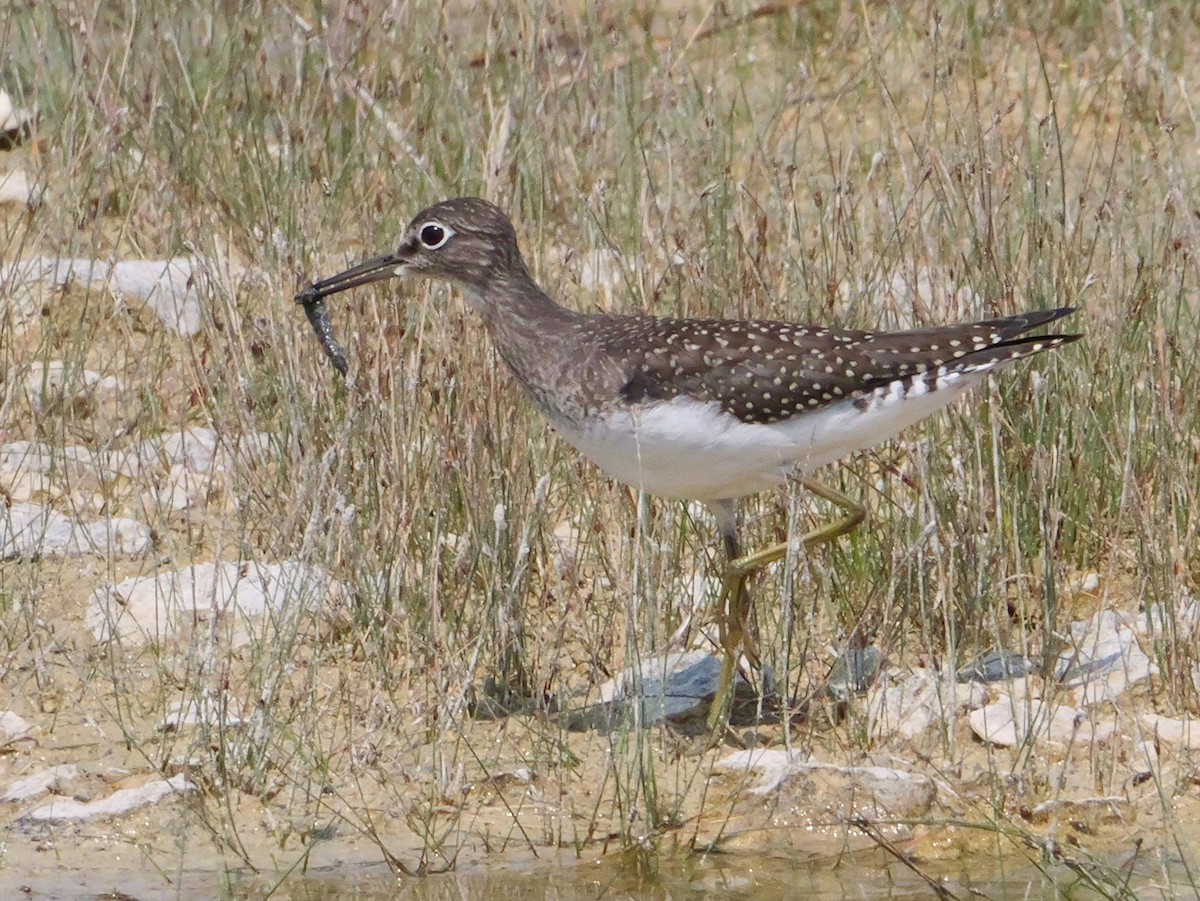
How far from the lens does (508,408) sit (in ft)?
21.0

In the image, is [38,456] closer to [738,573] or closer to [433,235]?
[433,235]

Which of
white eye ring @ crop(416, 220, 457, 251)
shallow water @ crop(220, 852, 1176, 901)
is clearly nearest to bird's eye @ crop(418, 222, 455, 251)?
white eye ring @ crop(416, 220, 457, 251)

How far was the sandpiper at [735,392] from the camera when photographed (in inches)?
214

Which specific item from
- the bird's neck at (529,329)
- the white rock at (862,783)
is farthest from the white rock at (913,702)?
the bird's neck at (529,329)

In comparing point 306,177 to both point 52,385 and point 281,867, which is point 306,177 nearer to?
point 52,385

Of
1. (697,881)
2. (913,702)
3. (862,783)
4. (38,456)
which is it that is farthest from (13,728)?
(913,702)

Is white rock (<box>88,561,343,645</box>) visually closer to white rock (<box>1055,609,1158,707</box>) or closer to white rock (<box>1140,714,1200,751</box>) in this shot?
white rock (<box>1055,609,1158,707</box>)

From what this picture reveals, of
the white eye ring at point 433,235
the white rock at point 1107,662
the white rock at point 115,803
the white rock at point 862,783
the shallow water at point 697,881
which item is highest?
the white eye ring at point 433,235

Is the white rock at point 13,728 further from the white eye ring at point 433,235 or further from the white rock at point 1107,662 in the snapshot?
the white rock at point 1107,662

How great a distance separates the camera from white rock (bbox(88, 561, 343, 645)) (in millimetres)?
5852

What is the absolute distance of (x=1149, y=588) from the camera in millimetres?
5895

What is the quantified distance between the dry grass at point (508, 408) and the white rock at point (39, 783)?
0.69 feet

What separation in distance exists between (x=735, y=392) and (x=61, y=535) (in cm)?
261

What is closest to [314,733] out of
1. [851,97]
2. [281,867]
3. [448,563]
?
[281,867]
